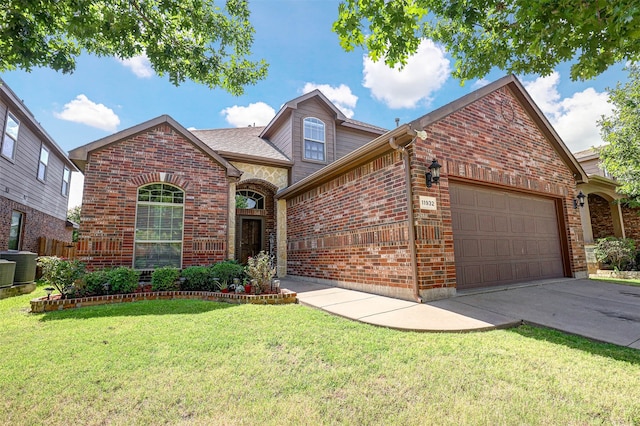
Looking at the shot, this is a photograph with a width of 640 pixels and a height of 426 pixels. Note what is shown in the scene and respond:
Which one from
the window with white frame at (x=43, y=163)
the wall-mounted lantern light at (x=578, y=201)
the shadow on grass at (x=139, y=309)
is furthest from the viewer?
the window with white frame at (x=43, y=163)

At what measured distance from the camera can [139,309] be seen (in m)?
5.19

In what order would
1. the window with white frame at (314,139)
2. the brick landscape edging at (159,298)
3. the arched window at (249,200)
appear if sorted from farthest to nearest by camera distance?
the window with white frame at (314,139), the arched window at (249,200), the brick landscape edging at (159,298)

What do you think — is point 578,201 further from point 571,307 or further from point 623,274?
point 571,307

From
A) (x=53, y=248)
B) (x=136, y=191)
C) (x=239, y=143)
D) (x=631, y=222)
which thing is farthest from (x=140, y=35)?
(x=631, y=222)

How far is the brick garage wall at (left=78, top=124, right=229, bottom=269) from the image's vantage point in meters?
7.28

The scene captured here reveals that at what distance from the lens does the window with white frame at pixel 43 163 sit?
12.7 metres

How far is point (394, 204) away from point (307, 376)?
404cm

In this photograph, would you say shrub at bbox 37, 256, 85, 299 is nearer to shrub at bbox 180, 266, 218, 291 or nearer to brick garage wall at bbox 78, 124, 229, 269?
brick garage wall at bbox 78, 124, 229, 269

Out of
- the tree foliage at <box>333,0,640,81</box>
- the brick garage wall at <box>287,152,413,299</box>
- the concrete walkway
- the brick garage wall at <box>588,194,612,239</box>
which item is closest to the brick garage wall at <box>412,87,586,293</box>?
the brick garage wall at <box>287,152,413,299</box>

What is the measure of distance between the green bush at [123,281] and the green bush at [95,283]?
0.12m

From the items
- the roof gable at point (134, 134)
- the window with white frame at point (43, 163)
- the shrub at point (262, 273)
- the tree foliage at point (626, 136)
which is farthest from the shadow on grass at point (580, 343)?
the window with white frame at point (43, 163)

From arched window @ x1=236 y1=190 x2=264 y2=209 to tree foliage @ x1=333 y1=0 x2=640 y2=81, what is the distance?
8114mm

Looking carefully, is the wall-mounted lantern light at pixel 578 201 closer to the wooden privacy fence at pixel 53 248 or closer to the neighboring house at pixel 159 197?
the neighboring house at pixel 159 197

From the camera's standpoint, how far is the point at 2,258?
7910 millimetres
